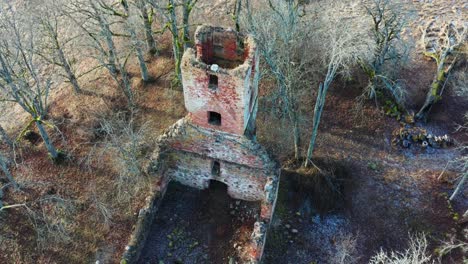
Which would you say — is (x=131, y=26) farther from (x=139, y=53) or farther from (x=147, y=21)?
(x=139, y=53)

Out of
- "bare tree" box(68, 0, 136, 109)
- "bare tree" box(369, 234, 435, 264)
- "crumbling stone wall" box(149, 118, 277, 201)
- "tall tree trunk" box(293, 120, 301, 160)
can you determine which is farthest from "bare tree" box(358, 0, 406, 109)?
"bare tree" box(68, 0, 136, 109)

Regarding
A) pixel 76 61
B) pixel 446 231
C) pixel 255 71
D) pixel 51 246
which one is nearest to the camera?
pixel 255 71

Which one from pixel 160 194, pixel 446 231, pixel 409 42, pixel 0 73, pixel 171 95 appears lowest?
pixel 446 231

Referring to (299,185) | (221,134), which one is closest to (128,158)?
(221,134)

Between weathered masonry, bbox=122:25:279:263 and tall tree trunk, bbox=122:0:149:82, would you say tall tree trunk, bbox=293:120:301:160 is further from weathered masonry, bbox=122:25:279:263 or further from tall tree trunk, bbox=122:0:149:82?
tall tree trunk, bbox=122:0:149:82

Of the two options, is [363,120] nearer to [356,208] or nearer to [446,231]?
[356,208]

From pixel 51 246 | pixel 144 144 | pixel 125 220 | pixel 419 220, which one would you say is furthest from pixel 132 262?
pixel 419 220

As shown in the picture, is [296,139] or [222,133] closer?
[222,133]
